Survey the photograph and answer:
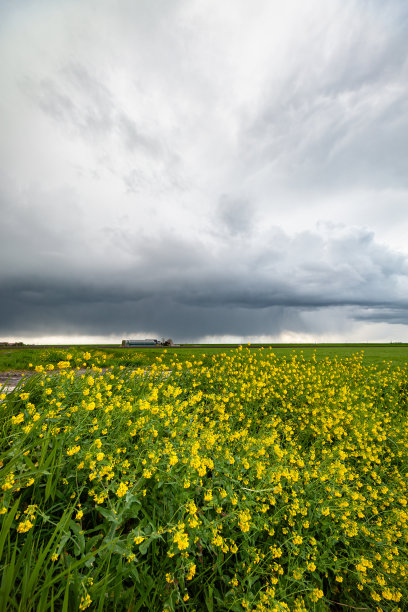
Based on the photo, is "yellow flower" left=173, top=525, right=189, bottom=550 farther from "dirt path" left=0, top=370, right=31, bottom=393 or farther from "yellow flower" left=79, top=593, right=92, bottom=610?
"dirt path" left=0, top=370, right=31, bottom=393

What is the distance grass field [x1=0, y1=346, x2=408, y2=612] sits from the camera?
225 centimetres

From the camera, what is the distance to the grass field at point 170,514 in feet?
7.37

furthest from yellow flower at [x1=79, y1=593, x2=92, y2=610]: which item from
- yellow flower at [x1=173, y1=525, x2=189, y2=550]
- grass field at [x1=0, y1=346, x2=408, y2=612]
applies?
yellow flower at [x1=173, y1=525, x2=189, y2=550]

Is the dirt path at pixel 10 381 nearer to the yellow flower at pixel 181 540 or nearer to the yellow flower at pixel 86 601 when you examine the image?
the yellow flower at pixel 86 601

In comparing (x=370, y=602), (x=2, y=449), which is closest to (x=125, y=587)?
(x=2, y=449)

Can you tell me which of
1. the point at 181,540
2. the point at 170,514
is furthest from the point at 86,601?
the point at 170,514

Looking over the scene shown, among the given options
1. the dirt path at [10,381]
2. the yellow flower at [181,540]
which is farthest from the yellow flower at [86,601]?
the dirt path at [10,381]

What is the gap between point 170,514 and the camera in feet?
9.11

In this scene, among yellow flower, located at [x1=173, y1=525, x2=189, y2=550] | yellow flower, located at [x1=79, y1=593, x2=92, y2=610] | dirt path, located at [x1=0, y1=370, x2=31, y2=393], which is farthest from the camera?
dirt path, located at [x1=0, y1=370, x2=31, y2=393]

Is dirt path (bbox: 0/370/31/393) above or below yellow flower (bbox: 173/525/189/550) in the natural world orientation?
above

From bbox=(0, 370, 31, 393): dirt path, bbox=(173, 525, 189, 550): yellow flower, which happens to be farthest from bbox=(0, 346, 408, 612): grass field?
bbox=(0, 370, 31, 393): dirt path

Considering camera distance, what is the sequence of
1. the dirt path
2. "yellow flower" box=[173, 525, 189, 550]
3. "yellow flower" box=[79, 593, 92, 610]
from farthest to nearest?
1. the dirt path
2. "yellow flower" box=[173, 525, 189, 550]
3. "yellow flower" box=[79, 593, 92, 610]

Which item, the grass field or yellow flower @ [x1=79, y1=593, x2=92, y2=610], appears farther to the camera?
the grass field

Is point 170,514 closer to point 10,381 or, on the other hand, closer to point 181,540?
point 181,540
